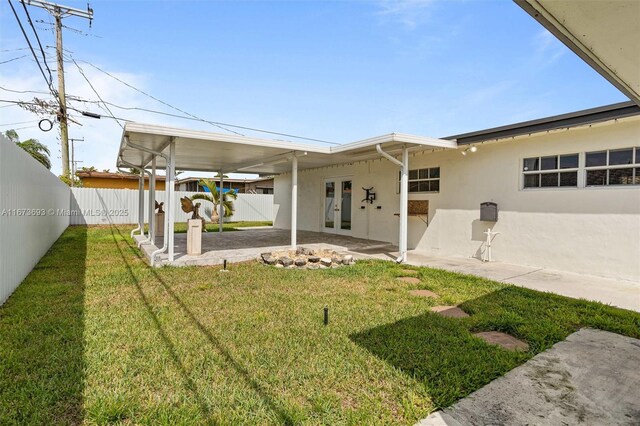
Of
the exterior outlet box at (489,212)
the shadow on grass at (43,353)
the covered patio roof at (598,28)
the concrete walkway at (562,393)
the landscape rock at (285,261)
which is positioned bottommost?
the concrete walkway at (562,393)

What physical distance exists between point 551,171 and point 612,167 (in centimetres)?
94

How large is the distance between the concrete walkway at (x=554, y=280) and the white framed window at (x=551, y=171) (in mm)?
1720

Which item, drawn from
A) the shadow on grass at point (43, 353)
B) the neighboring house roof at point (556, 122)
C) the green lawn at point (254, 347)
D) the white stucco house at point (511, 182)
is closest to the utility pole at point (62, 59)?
the white stucco house at point (511, 182)

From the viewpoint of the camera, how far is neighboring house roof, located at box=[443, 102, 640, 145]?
5250mm

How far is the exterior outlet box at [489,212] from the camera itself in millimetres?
7383

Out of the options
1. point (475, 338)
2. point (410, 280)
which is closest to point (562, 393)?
point (475, 338)

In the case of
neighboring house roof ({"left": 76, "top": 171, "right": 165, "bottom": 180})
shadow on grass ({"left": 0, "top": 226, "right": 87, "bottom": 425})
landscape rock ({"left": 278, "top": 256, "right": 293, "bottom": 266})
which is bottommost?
shadow on grass ({"left": 0, "top": 226, "right": 87, "bottom": 425})

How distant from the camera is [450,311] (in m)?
4.32

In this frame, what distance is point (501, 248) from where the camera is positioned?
7469mm

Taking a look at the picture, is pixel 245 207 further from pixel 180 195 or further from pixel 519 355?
pixel 519 355

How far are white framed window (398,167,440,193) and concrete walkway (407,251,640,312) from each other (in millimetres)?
2125

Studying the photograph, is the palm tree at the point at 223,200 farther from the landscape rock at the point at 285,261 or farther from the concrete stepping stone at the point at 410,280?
the concrete stepping stone at the point at 410,280

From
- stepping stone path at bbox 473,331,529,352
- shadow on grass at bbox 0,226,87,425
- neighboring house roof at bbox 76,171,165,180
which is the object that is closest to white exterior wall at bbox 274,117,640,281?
stepping stone path at bbox 473,331,529,352

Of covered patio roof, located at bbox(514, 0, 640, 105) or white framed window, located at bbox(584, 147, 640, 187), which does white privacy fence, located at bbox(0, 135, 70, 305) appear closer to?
covered patio roof, located at bbox(514, 0, 640, 105)
